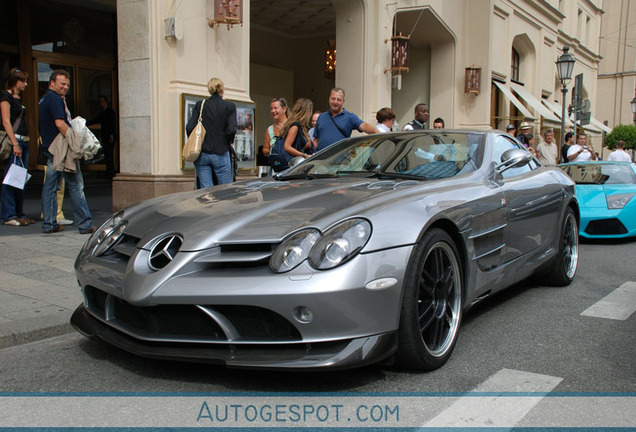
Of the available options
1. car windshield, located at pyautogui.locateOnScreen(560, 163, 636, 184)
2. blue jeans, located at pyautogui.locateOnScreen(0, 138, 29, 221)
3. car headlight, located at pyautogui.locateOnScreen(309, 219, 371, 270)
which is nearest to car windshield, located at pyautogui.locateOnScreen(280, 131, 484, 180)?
car headlight, located at pyautogui.locateOnScreen(309, 219, 371, 270)

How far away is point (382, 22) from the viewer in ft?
44.2

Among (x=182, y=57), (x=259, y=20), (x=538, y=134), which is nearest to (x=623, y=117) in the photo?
(x=538, y=134)

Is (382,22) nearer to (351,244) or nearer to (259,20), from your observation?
(259,20)

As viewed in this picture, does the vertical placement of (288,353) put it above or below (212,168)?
below

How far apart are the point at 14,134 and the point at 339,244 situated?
6.36 m

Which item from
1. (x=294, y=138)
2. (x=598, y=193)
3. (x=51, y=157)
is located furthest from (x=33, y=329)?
(x=598, y=193)

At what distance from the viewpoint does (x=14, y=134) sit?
25.2 ft

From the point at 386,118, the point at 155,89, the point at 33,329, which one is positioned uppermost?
the point at 155,89

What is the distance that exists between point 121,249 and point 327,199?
1.11 meters

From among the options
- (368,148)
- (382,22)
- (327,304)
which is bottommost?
(327,304)

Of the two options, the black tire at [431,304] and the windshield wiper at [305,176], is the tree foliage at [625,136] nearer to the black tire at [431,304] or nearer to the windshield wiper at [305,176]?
the windshield wiper at [305,176]

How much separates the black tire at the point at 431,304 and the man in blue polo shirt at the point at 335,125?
381 centimetres

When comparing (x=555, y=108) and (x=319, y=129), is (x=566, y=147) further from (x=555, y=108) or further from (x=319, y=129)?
(x=555, y=108)

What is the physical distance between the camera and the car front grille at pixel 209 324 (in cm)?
271
